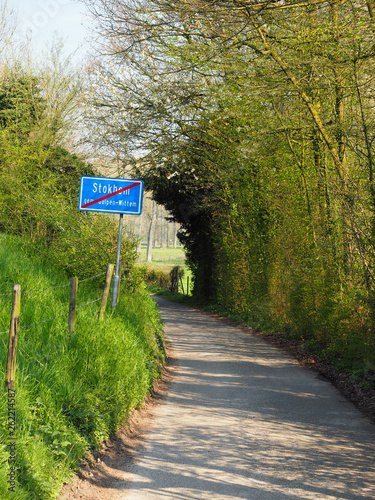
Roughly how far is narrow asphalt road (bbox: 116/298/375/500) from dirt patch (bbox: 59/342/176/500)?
0.35ft

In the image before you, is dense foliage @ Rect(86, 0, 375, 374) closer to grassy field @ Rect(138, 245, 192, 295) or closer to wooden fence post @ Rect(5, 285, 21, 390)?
grassy field @ Rect(138, 245, 192, 295)

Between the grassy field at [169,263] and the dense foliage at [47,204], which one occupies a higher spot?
the dense foliage at [47,204]

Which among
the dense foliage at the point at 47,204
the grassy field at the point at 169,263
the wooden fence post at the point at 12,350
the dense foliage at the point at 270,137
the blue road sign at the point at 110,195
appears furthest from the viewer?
the grassy field at the point at 169,263

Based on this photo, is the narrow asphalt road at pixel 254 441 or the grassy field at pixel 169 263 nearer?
the narrow asphalt road at pixel 254 441

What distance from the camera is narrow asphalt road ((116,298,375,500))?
14.5 feet

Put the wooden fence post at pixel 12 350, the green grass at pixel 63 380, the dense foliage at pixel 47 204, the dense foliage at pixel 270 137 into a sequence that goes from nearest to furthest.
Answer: the green grass at pixel 63 380 → the wooden fence post at pixel 12 350 → the dense foliage at pixel 270 137 → the dense foliage at pixel 47 204

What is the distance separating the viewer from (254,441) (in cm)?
559

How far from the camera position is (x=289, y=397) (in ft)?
24.6

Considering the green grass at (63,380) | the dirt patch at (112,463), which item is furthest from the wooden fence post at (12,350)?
the dirt patch at (112,463)

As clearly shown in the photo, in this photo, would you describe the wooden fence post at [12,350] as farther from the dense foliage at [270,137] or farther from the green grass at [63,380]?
the dense foliage at [270,137]

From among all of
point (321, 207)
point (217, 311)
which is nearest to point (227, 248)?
point (217, 311)

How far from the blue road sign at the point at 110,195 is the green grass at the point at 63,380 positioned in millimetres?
1698

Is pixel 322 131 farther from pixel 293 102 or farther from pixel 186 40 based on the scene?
pixel 186 40

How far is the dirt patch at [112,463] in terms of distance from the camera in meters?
4.17
